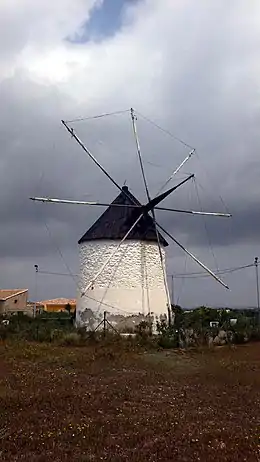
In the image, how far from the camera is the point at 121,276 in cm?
2742

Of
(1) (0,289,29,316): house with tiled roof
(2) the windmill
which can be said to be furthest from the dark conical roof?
(1) (0,289,29,316): house with tiled roof

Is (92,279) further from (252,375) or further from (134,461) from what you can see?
(134,461)

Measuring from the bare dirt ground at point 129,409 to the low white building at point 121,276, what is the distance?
9120 millimetres

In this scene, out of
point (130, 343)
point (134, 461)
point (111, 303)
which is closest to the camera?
point (134, 461)

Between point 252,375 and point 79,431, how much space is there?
7307 millimetres

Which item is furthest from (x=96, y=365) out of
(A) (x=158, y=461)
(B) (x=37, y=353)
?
(A) (x=158, y=461)

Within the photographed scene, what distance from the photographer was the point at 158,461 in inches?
280

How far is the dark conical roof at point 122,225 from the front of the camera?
91.3 ft

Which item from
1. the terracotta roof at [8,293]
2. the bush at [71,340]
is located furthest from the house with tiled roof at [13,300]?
the bush at [71,340]

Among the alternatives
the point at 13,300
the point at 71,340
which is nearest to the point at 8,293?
the point at 13,300

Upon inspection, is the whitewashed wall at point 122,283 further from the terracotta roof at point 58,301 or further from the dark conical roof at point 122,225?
the terracotta roof at point 58,301

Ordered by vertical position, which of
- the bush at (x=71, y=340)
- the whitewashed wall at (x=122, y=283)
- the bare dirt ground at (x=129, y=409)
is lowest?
the bare dirt ground at (x=129, y=409)

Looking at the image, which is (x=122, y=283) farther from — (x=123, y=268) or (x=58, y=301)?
(x=58, y=301)

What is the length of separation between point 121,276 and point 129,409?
17.2 m
